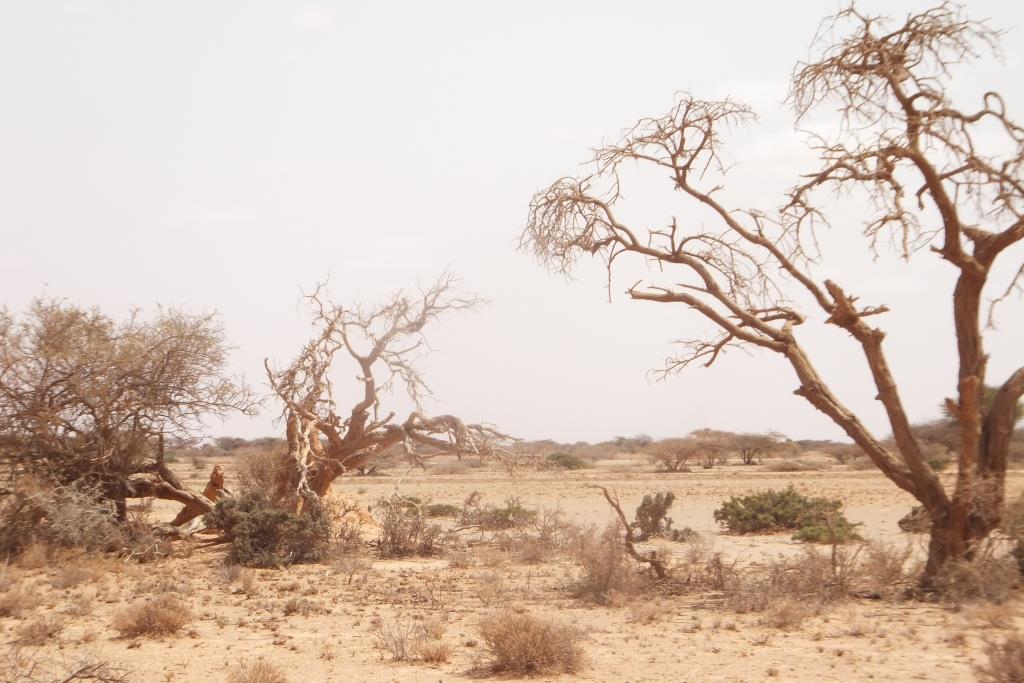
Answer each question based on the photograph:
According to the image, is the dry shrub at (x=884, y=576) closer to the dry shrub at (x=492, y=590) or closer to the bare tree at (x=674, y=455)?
the dry shrub at (x=492, y=590)

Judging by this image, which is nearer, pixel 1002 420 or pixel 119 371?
pixel 1002 420

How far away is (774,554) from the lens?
693 inches

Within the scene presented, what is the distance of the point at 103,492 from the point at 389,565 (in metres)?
5.26

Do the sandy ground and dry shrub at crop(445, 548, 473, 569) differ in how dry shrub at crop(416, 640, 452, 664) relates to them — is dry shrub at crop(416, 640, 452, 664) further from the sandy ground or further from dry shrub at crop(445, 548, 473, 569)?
dry shrub at crop(445, 548, 473, 569)

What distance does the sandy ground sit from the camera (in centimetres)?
893

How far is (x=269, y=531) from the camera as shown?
16375mm

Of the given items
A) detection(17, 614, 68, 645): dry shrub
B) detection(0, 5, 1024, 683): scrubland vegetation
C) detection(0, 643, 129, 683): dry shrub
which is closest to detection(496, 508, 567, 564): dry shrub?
detection(0, 5, 1024, 683): scrubland vegetation

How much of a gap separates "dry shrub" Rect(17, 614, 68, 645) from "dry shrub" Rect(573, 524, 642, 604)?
A: 635 centimetres

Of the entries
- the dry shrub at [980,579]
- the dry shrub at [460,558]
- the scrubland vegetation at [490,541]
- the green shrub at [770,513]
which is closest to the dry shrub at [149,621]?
the scrubland vegetation at [490,541]

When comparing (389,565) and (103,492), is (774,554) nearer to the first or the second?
(389,565)

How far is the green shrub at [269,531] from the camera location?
Result: 1606 cm

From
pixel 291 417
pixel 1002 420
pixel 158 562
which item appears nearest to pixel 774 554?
pixel 1002 420

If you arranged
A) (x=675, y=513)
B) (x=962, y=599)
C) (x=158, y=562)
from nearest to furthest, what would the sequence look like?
1. (x=962, y=599)
2. (x=158, y=562)
3. (x=675, y=513)

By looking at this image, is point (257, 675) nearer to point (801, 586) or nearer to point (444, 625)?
point (444, 625)
